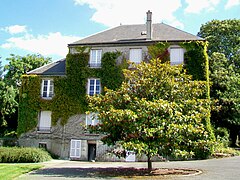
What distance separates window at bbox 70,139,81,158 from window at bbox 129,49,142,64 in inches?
368

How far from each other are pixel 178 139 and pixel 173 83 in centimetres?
294

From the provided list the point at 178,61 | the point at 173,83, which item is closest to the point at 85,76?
the point at 178,61

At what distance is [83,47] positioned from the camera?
29.0 m

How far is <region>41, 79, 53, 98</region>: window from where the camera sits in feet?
95.9

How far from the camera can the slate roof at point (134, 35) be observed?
28152mm

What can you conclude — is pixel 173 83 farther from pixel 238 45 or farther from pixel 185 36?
pixel 238 45

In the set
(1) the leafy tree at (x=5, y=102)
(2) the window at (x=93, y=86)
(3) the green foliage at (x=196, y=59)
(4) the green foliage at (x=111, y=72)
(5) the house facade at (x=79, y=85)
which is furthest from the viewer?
(1) the leafy tree at (x=5, y=102)

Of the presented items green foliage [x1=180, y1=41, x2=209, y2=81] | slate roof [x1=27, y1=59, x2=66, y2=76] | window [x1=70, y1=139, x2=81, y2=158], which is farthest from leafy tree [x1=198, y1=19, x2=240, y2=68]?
window [x1=70, y1=139, x2=81, y2=158]

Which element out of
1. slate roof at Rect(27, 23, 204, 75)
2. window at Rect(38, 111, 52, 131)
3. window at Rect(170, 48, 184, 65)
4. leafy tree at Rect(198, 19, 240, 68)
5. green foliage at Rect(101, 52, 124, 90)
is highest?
leafy tree at Rect(198, 19, 240, 68)

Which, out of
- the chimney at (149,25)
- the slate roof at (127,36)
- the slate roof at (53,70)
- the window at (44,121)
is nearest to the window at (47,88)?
the slate roof at (53,70)

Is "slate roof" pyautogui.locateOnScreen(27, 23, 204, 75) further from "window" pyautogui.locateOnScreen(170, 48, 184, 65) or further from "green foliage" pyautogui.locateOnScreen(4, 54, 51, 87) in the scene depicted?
"green foliage" pyautogui.locateOnScreen(4, 54, 51, 87)

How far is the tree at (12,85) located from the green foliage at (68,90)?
325 inches

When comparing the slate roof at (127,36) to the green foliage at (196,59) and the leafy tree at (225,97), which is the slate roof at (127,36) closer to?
the green foliage at (196,59)

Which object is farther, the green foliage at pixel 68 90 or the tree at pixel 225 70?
the tree at pixel 225 70
